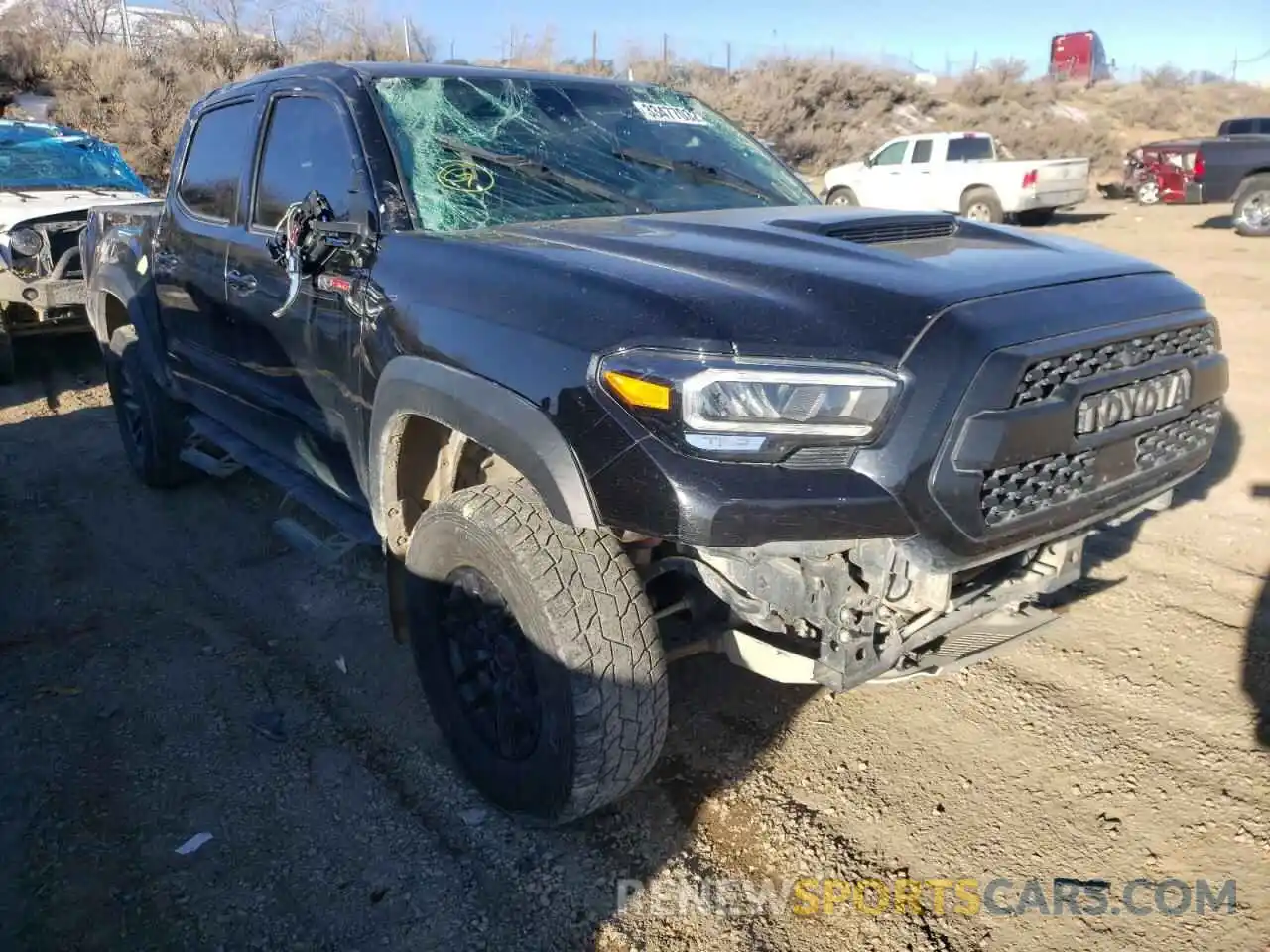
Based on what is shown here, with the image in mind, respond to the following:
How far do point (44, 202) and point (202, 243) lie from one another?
211 inches

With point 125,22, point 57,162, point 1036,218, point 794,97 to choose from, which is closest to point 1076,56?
point 794,97

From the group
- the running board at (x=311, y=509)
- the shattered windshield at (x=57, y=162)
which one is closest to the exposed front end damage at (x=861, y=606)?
the running board at (x=311, y=509)

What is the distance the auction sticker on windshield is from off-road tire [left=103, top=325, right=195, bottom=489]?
115 inches

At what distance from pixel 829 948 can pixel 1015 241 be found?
202 cm

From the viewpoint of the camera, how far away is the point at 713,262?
242cm

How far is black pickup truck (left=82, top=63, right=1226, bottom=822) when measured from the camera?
207cm

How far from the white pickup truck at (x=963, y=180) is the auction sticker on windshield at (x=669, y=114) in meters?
11.9

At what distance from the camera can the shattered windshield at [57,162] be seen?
8875mm

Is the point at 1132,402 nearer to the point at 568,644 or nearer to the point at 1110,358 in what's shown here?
the point at 1110,358

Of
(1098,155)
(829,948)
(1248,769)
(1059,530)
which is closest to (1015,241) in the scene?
(1059,530)

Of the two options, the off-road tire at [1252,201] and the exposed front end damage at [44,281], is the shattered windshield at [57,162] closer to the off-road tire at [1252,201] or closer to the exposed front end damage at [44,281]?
the exposed front end damage at [44,281]

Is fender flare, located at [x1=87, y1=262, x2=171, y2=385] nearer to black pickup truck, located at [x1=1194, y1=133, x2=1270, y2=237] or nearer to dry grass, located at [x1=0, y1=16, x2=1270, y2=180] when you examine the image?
dry grass, located at [x1=0, y1=16, x2=1270, y2=180]

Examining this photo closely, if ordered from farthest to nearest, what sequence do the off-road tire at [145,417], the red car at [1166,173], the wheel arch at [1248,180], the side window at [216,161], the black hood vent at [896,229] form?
1. the red car at [1166,173]
2. the wheel arch at [1248,180]
3. the off-road tire at [145,417]
4. the side window at [216,161]
5. the black hood vent at [896,229]

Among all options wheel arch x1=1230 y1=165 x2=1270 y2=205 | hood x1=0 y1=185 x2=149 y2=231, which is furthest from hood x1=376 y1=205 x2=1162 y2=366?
wheel arch x1=1230 y1=165 x2=1270 y2=205
